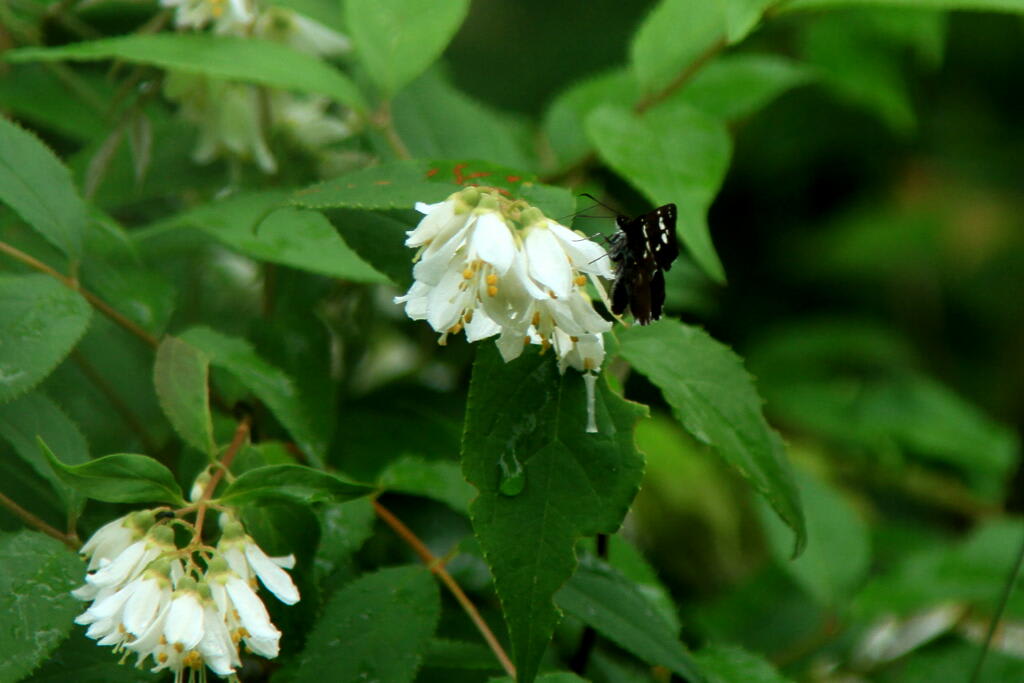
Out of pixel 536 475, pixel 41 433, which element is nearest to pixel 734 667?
pixel 536 475

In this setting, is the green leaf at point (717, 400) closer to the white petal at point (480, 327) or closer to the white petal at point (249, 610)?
the white petal at point (480, 327)

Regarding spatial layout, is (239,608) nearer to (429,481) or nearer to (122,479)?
(122,479)

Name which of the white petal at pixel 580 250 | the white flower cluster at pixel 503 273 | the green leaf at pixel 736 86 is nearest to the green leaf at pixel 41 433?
the white flower cluster at pixel 503 273

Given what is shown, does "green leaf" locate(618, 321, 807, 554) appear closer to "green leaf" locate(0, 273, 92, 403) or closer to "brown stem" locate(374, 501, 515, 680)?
"brown stem" locate(374, 501, 515, 680)

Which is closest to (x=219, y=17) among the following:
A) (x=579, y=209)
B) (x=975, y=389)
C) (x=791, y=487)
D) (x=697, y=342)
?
(x=579, y=209)

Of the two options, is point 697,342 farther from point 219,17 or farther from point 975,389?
point 975,389

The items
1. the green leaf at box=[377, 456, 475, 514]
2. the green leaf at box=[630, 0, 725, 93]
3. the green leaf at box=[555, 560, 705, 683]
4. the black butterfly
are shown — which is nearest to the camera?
the black butterfly

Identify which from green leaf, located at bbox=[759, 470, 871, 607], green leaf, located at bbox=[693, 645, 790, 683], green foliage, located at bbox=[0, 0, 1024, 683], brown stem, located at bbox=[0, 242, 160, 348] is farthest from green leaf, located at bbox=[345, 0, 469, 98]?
green leaf, located at bbox=[759, 470, 871, 607]

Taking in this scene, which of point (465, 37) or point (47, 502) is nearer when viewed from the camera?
point (47, 502)
